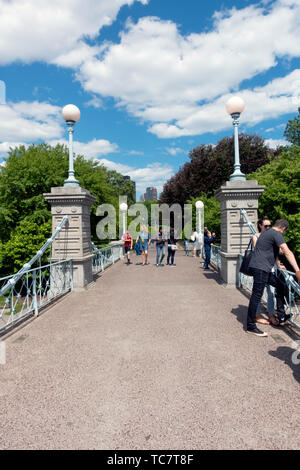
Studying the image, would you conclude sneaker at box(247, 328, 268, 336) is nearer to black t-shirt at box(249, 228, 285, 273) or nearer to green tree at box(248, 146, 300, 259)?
black t-shirt at box(249, 228, 285, 273)

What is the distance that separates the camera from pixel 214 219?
2333cm

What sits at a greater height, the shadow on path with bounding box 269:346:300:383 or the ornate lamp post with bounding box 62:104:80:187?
the ornate lamp post with bounding box 62:104:80:187

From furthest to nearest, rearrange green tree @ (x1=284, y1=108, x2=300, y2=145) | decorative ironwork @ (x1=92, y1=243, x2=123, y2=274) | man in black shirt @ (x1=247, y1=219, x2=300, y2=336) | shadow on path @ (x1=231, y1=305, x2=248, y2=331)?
1. green tree @ (x1=284, y1=108, x2=300, y2=145)
2. decorative ironwork @ (x1=92, y1=243, x2=123, y2=274)
3. shadow on path @ (x1=231, y1=305, x2=248, y2=331)
4. man in black shirt @ (x1=247, y1=219, x2=300, y2=336)

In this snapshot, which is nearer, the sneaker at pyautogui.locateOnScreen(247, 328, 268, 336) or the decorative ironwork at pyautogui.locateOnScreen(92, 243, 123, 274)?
the sneaker at pyautogui.locateOnScreen(247, 328, 268, 336)

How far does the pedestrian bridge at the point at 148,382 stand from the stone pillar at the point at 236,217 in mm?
2352

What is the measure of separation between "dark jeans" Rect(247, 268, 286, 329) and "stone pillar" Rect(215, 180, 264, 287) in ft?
10.3

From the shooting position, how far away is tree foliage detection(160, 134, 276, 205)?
2844cm

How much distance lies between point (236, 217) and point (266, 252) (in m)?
3.86

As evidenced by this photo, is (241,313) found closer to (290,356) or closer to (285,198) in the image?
(290,356)

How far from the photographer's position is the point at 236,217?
8.26 m

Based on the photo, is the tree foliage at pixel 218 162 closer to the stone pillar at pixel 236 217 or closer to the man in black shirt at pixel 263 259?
the stone pillar at pixel 236 217

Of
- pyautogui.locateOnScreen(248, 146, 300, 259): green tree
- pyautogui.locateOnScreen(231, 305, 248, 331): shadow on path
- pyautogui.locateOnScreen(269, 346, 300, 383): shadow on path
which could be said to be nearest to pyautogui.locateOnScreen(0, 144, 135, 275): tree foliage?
pyautogui.locateOnScreen(248, 146, 300, 259): green tree

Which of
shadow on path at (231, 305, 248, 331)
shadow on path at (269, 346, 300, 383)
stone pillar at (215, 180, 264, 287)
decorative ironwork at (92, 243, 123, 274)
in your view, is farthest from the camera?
decorative ironwork at (92, 243, 123, 274)
